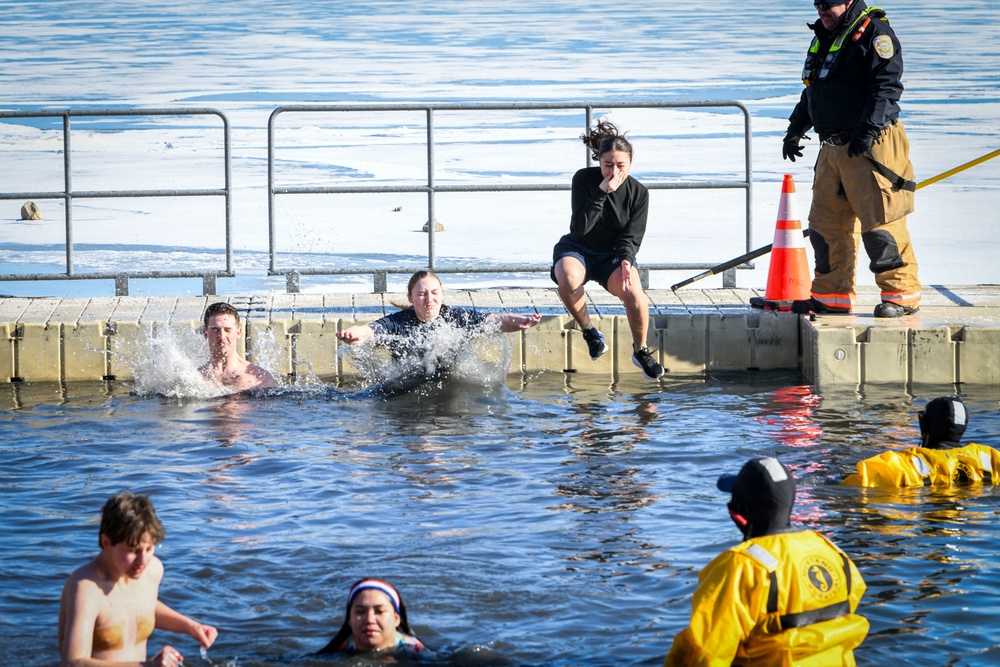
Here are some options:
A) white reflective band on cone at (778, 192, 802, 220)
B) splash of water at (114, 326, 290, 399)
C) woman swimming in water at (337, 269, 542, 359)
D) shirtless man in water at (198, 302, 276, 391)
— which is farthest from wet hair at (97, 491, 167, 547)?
white reflective band on cone at (778, 192, 802, 220)

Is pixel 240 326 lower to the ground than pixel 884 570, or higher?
higher

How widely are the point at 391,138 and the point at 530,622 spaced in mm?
14503

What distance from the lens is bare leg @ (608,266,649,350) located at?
8.55 metres

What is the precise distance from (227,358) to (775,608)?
517 cm

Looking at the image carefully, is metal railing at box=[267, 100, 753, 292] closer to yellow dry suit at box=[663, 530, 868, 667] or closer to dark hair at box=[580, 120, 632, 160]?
dark hair at box=[580, 120, 632, 160]

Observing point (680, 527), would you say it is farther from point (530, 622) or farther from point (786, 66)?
point (786, 66)

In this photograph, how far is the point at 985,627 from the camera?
4.92m

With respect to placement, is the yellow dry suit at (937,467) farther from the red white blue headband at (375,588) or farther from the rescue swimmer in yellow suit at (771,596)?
the red white blue headband at (375,588)

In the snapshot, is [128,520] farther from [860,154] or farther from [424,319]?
[860,154]

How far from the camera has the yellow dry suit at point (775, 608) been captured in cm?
394

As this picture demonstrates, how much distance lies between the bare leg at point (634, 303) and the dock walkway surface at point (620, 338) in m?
0.59

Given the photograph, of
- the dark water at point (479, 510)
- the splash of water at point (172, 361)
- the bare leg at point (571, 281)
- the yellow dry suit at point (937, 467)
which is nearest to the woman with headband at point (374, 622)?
the dark water at point (479, 510)


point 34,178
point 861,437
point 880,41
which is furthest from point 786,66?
point 861,437

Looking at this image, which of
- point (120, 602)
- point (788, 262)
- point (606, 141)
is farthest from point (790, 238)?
point (120, 602)
